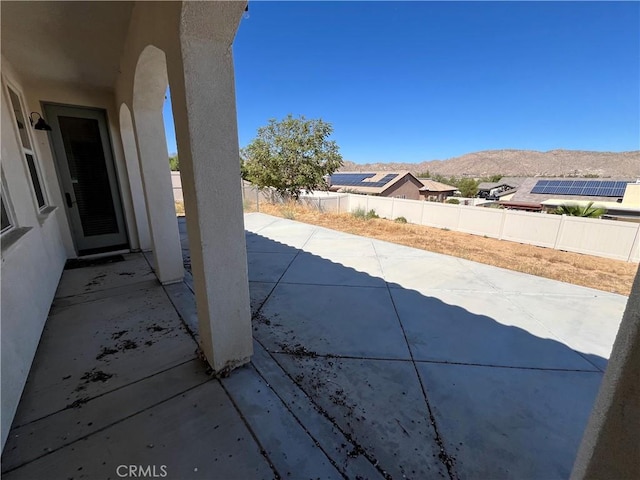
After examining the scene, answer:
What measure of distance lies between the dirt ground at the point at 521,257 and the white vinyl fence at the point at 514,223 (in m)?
A: 0.37

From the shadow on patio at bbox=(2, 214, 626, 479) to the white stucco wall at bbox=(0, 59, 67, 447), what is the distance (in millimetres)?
169

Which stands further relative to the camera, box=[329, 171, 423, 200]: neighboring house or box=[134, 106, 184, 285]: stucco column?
box=[329, 171, 423, 200]: neighboring house

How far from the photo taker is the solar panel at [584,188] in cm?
1967

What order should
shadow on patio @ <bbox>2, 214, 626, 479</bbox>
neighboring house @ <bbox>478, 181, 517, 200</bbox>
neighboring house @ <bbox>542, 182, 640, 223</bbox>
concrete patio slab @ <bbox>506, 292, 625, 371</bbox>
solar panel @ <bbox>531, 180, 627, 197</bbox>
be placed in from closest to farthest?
shadow on patio @ <bbox>2, 214, 626, 479</bbox>, concrete patio slab @ <bbox>506, 292, 625, 371</bbox>, neighboring house @ <bbox>542, 182, 640, 223</bbox>, solar panel @ <bbox>531, 180, 627, 197</bbox>, neighboring house @ <bbox>478, 181, 517, 200</bbox>

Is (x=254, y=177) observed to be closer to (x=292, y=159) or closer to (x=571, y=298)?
(x=292, y=159)

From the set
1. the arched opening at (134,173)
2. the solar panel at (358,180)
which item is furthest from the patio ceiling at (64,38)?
the solar panel at (358,180)

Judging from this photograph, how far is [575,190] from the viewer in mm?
20656

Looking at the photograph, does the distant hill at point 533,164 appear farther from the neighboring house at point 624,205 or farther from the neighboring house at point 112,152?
the neighboring house at point 112,152

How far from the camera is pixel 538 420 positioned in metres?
1.87

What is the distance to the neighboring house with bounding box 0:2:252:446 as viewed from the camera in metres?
1.65

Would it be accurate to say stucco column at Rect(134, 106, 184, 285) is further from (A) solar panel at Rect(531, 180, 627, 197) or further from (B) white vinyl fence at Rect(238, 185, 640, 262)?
(A) solar panel at Rect(531, 180, 627, 197)

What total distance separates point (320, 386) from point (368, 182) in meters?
29.8

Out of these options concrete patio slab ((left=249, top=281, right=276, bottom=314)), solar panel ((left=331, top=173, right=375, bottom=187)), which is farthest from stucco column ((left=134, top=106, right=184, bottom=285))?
solar panel ((left=331, top=173, right=375, bottom=187))

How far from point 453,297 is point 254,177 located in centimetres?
1567
